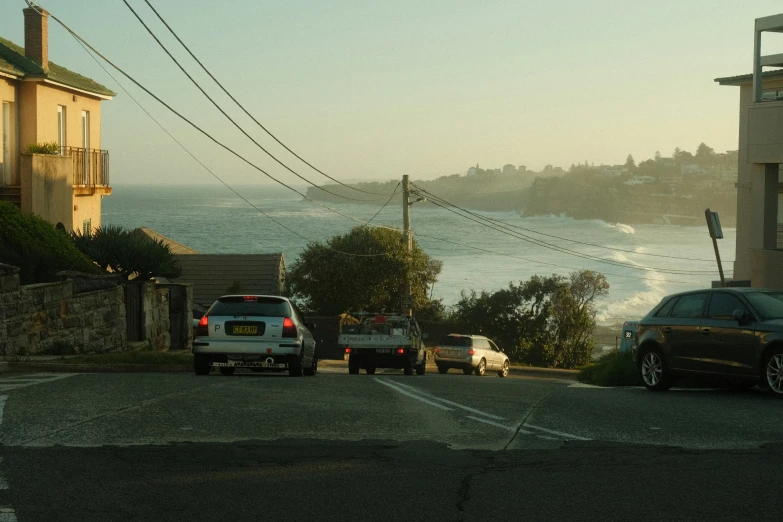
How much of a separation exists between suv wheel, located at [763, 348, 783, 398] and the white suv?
7449mm

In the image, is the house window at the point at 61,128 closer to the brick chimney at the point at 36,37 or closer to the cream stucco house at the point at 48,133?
the cream stucco house at the point at 48,133

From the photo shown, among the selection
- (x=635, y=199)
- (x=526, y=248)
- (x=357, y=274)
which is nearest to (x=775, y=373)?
(x=357, y=274)

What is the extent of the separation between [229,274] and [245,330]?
35.7 meters

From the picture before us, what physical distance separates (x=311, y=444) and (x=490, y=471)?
1770 mm

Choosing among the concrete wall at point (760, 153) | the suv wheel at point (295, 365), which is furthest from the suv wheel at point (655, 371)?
the concrete wall at point (760, 153)

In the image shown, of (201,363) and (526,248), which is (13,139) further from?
(526,248)

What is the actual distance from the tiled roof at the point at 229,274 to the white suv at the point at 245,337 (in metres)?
33.1

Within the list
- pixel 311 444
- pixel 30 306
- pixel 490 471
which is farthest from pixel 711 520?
pixel 30 306

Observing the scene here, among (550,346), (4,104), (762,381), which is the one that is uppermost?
(4,104)

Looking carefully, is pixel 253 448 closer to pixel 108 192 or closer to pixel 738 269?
pixel 738 269

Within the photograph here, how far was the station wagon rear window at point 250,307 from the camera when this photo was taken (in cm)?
1630

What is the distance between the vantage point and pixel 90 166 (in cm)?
3281

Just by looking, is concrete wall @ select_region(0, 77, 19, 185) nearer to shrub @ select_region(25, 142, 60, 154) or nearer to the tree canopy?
shrub @ select_region(25, 142, 60, 154)

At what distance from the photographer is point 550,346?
49.6 meters
